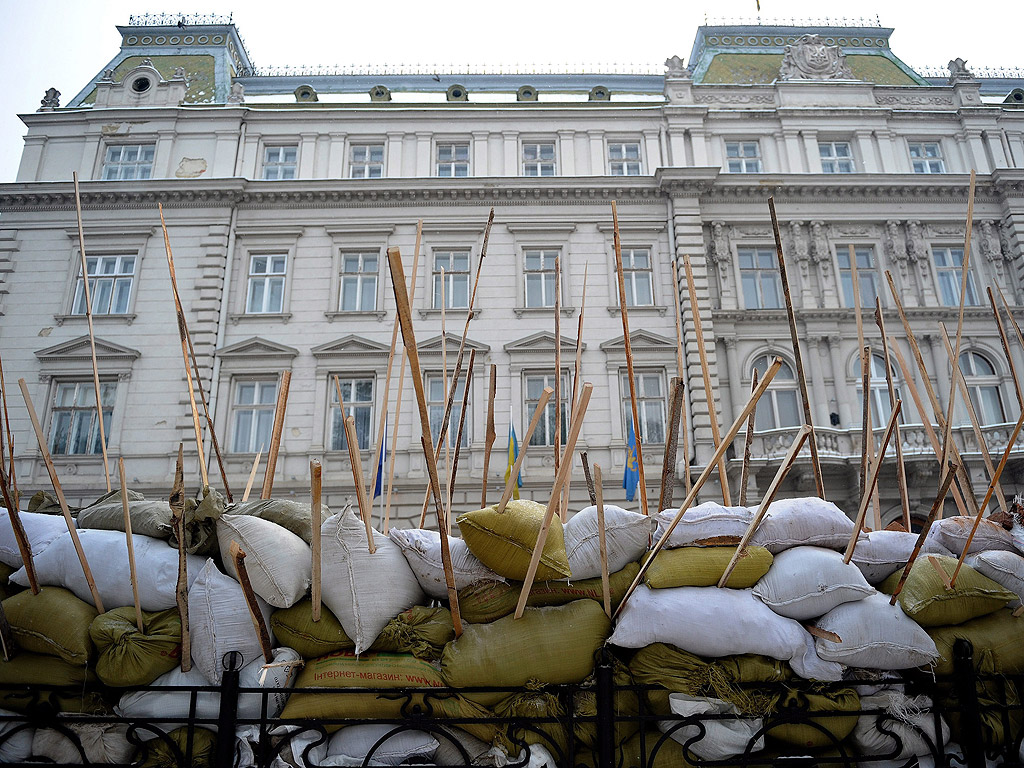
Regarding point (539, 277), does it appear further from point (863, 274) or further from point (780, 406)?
point (863, 274)

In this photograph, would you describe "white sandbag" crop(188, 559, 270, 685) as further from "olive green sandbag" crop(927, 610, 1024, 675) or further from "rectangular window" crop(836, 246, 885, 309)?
"rectangular window" crop(836, 246, 885, 309)

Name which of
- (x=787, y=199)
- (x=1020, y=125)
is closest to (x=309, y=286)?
(x=787, y=199)

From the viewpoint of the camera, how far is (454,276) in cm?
1547

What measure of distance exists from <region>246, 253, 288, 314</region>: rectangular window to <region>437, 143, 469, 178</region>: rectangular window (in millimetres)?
3869

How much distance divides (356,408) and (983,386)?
12262 mm

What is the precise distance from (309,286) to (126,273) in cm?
370

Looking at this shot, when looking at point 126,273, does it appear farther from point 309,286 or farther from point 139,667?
point 139,667

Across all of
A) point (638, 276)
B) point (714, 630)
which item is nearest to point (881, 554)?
point (714, 630)

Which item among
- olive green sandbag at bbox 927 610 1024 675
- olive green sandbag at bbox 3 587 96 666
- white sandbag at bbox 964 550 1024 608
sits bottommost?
olive green sandbag at bbox 927 610 1024 675

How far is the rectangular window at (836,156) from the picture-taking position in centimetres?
1639

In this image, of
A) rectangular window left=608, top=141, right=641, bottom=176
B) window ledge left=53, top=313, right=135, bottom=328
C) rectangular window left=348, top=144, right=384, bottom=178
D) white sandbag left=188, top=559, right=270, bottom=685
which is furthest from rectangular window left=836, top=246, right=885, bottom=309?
white sandbag left=188, top=559, right=270, bottom=685

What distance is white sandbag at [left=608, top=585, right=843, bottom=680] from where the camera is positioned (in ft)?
9.30

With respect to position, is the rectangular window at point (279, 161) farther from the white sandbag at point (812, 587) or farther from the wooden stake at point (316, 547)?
the white sandbag at point (812, 587)

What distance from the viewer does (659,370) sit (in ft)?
48.3
